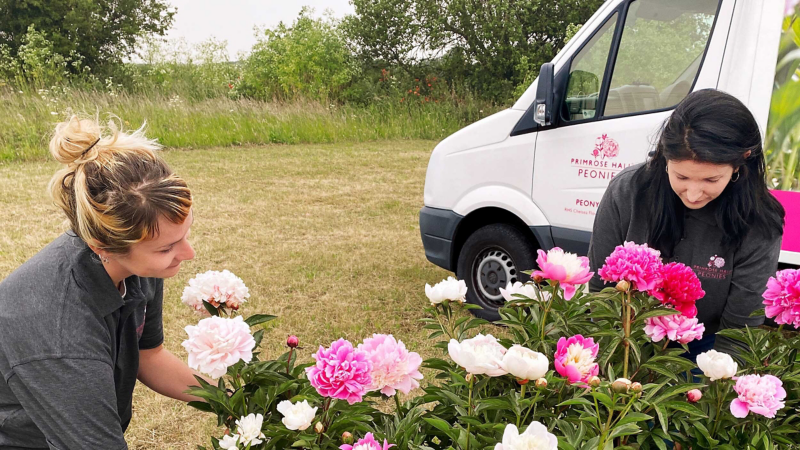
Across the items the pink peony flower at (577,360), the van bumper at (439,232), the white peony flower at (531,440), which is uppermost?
the pink peony flower at (577,360)

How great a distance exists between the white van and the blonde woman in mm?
2599

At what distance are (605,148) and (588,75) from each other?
1.61ft

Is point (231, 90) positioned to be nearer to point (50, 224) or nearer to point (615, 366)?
point (50, 224)

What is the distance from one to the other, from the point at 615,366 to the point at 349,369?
0.64m

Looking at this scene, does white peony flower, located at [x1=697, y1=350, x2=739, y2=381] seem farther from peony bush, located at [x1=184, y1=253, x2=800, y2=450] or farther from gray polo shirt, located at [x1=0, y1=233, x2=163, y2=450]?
gray polo shirt, located at [x1=0, y1=233, x2=163, y2=450]

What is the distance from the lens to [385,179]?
10.2 meters

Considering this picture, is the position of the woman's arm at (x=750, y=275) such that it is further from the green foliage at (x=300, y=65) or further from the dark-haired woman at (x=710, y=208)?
the green foliage at (x=300, y=65)

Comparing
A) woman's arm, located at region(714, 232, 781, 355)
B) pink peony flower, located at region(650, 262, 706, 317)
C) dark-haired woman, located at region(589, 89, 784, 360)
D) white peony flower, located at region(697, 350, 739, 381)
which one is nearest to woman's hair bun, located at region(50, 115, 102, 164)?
pink peony flower, located at region(650, 262, 706, 317)

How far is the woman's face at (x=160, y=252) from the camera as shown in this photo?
5.13 ft

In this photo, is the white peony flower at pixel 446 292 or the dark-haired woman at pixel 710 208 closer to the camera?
the white peony flower at pixel 446 292

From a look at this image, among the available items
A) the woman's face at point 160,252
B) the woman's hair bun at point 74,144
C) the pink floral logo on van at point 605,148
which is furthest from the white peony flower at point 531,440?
the pink floral logo on van at point 605,148

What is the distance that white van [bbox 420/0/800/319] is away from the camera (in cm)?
316

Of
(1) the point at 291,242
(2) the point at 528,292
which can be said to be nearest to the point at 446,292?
(2) the point at 528,292

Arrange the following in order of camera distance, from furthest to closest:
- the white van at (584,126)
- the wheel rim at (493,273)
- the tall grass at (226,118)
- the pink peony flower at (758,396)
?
1. the tall grass at (226,118)
2. the wheel rim at (493,273)
3. the white van at (584,126)
4. the pink peony flower at (758,396)
